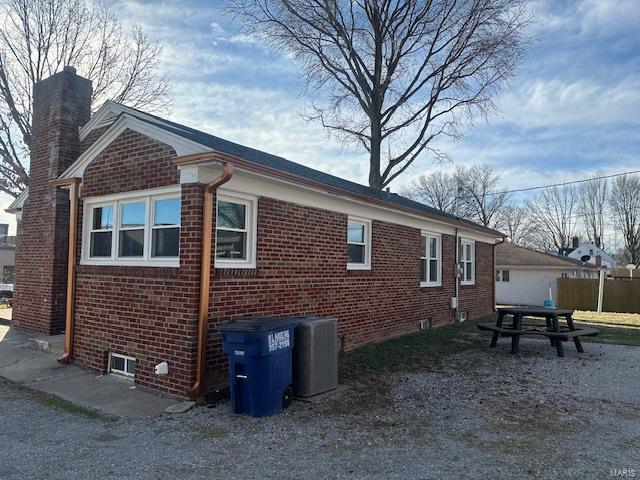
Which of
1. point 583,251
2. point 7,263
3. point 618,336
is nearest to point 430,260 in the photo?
point 618,336

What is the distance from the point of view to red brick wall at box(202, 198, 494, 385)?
6938 mm

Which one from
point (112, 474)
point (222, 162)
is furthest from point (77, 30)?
point (112, 474)

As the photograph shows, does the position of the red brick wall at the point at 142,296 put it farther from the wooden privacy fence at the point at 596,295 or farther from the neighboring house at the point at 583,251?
the neighboring house at the point at 583,251

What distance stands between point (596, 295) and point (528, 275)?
205 inches

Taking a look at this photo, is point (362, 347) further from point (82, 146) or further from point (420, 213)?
point (82, 146)

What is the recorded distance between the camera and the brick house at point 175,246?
6402mm

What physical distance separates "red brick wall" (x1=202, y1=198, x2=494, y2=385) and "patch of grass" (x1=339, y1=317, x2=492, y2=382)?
391 mm

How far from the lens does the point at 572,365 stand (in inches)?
353

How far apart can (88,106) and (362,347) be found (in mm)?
7922

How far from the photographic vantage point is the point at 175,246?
22.1 ft

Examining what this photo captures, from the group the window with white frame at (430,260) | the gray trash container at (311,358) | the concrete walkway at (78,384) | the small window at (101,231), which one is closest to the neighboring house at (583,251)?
the window with white frame at (430,260)

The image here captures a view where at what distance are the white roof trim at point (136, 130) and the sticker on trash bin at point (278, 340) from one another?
8.10ft

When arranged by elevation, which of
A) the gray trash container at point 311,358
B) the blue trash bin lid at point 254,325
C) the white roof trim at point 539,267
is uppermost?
the white roof trim at point 539,267

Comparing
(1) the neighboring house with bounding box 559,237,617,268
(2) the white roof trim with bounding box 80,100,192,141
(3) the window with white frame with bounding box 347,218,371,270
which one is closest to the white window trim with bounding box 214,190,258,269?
(2) the white roof trim with bounding box 80,100,192,141
